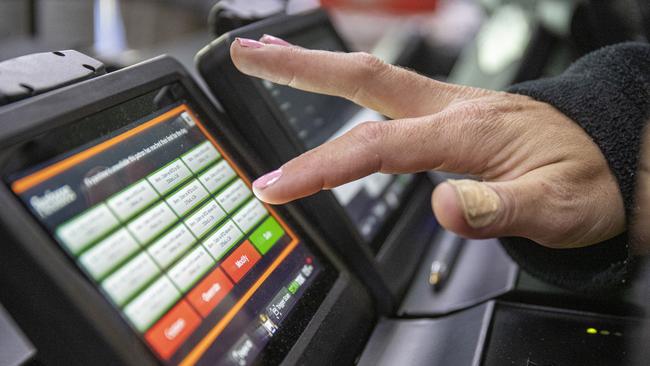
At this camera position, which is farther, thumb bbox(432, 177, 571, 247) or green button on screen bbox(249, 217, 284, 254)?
green button on screen bbox(249, 217, 284, 254)

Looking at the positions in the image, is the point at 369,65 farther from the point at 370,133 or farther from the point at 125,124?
the point at 125,124

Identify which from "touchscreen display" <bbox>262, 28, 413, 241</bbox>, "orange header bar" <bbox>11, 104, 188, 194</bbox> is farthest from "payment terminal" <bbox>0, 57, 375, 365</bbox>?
"touchscreen display" <bbox>262, 28, 413, 241</bbox>

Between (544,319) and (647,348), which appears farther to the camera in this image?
(544,319)

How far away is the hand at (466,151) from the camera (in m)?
0.52

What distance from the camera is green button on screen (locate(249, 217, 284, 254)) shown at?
2.05ft

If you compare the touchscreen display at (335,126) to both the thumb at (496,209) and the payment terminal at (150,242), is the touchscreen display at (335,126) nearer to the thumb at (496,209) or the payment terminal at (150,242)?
the payment terminal at (150,242)

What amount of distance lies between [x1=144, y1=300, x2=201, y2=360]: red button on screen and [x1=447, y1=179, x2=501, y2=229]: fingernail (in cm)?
24

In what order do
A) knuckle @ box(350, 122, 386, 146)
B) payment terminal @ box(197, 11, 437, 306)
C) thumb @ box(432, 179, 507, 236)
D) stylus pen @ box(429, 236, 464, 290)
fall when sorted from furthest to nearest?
stylus pen @ box(429, 236, 464, 290) → payment terminal @ box(197, 11, 437, 306) → knuckle @ box(350, 122, 386, 146) → thumb @ box(432, 179, 507, 236)

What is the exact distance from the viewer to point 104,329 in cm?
44

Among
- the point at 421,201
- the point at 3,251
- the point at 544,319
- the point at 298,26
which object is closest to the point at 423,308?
the point at 544,319

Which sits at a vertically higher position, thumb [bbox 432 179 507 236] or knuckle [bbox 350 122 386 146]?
knuckle [bbox 350 122 386 146]

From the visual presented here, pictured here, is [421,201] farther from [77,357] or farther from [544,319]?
[77,357]

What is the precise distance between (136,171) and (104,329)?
0.15 meters

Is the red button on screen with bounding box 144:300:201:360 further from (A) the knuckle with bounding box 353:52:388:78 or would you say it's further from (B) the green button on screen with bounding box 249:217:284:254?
(A) the knuckle with bounding box 353:52:388:78
